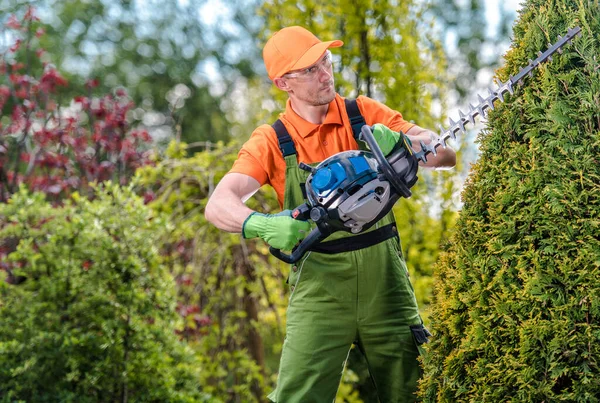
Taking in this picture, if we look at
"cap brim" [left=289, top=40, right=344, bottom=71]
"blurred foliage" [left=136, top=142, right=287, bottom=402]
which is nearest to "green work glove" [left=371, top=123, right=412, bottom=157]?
"cap brim" [left=289, top=40, right=344, bottom=71]

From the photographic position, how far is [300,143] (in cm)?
261

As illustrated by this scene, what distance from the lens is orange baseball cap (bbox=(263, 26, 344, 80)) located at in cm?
249

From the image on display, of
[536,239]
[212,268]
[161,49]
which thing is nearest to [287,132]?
[536,239]

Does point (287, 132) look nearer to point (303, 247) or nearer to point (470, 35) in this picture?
point (303, 247)

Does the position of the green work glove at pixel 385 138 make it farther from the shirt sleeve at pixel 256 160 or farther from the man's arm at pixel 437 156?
the shirt sleeve at pixel 256 160

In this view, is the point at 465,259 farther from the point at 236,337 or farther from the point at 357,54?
the point at 236,337

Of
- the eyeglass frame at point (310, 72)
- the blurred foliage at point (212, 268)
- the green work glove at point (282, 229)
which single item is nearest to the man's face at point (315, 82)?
the eyeglass frame at point (310, 72)

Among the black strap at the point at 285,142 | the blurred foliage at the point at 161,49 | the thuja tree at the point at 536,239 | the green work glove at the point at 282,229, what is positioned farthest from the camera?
the blurred foliage at the point at 161,49

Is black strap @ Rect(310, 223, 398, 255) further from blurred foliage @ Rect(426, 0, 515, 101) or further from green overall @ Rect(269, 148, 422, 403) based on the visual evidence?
blurred foliage @ Rect(426, 0, 515, 101)

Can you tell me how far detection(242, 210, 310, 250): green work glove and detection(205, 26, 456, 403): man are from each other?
0.38 feet

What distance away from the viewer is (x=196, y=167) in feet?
15.8

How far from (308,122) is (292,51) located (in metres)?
0.28

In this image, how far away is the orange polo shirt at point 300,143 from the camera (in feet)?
8.44

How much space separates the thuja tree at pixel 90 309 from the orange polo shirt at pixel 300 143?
5.53 feet
